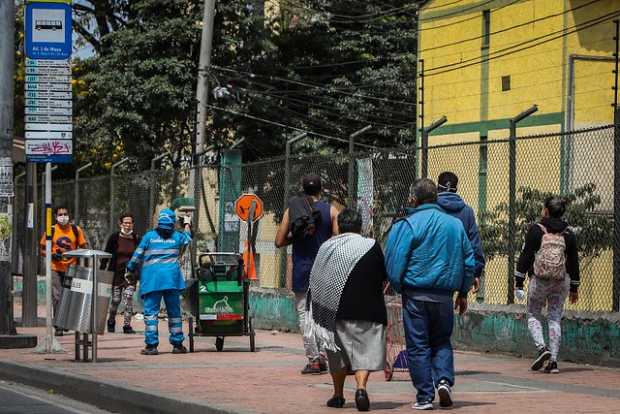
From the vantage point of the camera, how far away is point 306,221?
45.2ft

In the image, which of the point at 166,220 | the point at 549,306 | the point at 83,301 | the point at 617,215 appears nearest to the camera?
the point at 549,306

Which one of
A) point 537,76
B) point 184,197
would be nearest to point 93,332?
point 184,197

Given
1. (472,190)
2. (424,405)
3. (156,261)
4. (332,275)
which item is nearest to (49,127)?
(156,261)

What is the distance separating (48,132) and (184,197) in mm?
7932

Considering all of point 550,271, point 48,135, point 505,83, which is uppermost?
point 505,83

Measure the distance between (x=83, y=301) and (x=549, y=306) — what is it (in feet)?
16.2

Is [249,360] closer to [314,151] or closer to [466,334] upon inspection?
[466,334]

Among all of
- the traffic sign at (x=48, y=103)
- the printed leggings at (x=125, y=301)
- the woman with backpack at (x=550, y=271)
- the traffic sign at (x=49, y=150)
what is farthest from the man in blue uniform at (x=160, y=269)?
the woman with backpack at (x=550, y=271)

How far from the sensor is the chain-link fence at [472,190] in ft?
50.0

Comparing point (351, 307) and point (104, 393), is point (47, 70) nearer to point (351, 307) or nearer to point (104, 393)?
point (104, 393)

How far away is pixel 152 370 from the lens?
14391mm

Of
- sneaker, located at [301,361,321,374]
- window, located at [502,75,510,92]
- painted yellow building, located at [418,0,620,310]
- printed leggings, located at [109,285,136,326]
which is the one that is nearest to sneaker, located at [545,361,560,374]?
sneaker, located at [301,361,321,374]

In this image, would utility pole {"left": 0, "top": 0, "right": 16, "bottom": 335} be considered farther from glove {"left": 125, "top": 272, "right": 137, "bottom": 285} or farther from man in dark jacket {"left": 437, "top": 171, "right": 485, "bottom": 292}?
man in dark jacket {"left": 437, "top": 171, "right": 485, "bottom": 292}

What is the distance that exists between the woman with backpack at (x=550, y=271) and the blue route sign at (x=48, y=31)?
621cm
